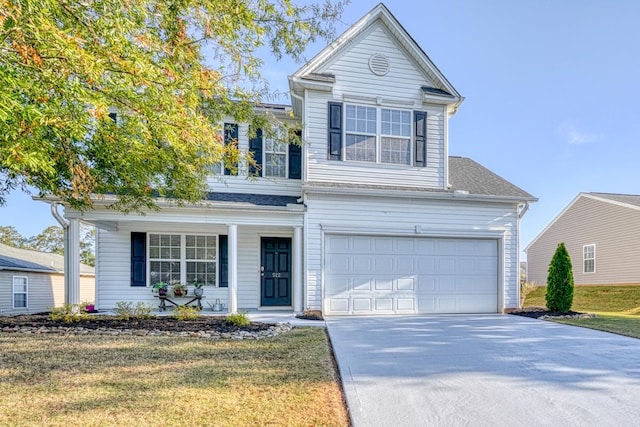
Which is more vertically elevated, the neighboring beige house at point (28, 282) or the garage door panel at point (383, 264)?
the garage door panel at point (383, 264)

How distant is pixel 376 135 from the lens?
995 cm

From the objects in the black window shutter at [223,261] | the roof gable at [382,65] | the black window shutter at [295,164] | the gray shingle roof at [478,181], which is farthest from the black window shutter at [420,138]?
the black window shutter at [223,261]

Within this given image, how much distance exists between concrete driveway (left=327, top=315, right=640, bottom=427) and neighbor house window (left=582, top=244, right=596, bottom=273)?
547 inches

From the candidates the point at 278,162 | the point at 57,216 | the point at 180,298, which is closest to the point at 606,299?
the point at 278,162

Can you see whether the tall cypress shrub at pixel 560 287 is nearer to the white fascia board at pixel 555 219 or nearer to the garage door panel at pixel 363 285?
the garage door panel at pixel 363 285

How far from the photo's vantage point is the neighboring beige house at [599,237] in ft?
53.5

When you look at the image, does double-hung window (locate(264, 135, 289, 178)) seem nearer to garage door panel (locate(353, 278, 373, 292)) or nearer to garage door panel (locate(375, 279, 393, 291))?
garage door panel (locate(353, 278, 373, 292))

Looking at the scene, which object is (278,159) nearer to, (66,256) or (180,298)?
(180,298)

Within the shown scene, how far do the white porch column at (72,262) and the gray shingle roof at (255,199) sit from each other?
10.1 ft

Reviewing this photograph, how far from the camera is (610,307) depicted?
15.1 m

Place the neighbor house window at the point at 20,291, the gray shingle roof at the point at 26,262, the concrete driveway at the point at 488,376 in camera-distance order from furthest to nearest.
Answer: the neighbor house window at the point at 20,291 → the gray shingle roof at the point at 26,262 → the concrete driveway at the point at 488,376

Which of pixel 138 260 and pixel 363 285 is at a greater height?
pixel 138 260

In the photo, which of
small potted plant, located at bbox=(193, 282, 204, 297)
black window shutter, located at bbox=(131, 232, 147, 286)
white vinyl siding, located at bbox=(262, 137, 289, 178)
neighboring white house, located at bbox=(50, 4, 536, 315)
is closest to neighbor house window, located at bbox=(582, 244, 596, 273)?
neighboring white house, located at bbox=(50, 4, 536, 315)

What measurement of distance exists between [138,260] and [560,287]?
11.4 meters
